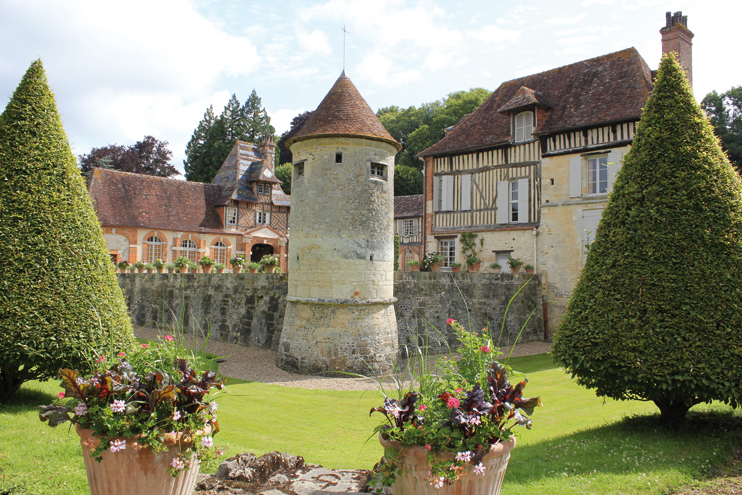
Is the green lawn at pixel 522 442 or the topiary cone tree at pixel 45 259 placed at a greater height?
the topiary cone tree at pixel 45 259

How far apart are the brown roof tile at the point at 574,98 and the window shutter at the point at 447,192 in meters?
0.90

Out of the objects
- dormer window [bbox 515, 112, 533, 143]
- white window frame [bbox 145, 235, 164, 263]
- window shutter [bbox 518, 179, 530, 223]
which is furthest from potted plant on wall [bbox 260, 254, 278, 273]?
white window frame [bbox 145, 235, 164, 263]

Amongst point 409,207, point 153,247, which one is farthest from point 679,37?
point 153,247

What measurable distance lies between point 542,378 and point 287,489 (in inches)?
282

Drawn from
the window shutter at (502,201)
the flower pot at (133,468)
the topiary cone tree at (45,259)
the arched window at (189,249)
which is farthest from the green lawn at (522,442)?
the arched window at (189,249)

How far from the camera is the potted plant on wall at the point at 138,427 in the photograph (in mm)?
Answer: 2965

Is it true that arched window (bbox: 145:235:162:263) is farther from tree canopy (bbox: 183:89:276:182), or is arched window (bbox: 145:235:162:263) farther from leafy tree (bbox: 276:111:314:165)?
leafy tree (bbox: 276:111:314:165)

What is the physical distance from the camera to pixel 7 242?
17.6 ft

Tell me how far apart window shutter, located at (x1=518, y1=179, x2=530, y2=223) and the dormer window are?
133cm

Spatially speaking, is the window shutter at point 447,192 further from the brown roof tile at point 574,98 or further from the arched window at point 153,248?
the arched window at point 153,248

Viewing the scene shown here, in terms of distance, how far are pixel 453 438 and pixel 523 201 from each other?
43.9ft

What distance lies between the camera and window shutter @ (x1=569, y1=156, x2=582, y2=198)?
14.1m

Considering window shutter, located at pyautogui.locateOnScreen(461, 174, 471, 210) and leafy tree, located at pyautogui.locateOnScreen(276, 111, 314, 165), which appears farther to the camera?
leafy tree, located at pyautogui.locateOnScreen(276, 111, 314, 165)

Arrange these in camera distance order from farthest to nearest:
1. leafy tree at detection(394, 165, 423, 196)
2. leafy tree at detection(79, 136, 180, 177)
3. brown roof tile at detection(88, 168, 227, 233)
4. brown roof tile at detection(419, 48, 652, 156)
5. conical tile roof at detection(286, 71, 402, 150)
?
leafy tree at detection(394, 165, 423, 196) < leafy tree at detection(79, 136, 180, 177) < brown roof tile at detection(88, 168, 227, 233) < brown roof tile at detection(419, 48, 652, 156) < conical tile roof at detection(286, 71, 402, 150)
